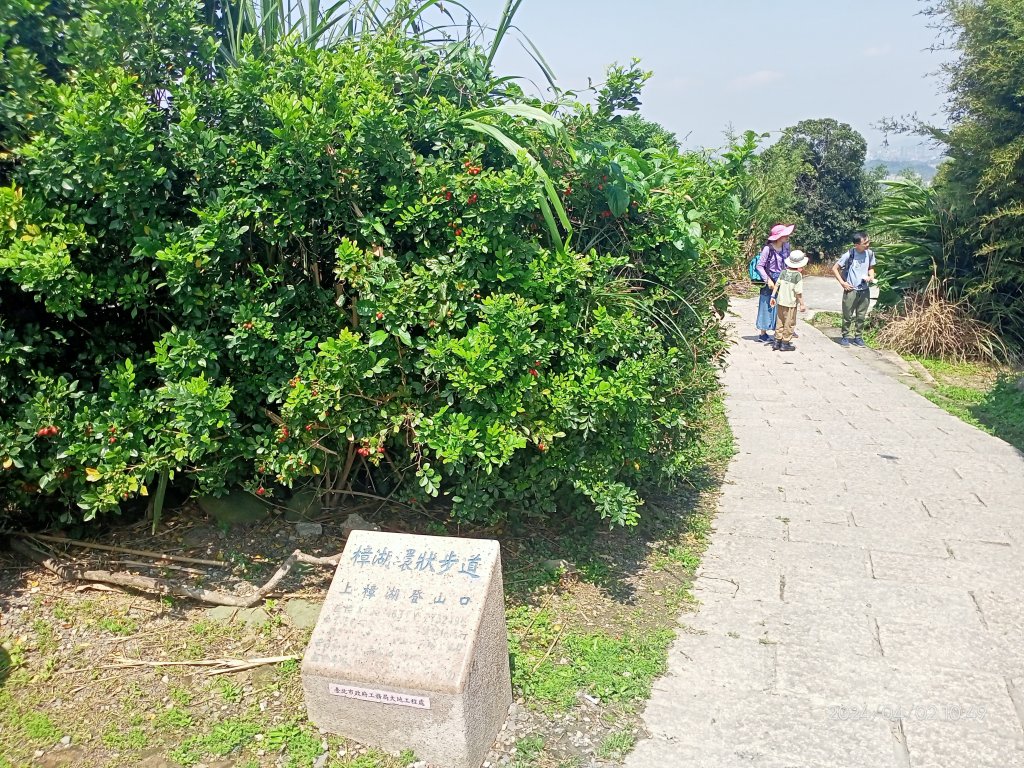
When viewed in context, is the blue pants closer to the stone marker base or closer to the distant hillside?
the distant hillside

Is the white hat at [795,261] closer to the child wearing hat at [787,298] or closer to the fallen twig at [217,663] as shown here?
the child wearing hat at [787,298]

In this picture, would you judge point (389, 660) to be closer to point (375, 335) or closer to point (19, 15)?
point (375, 335)

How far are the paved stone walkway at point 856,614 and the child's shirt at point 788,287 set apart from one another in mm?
3642

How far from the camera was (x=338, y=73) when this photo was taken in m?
3.33

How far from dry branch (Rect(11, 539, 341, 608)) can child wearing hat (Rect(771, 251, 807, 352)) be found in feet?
25.3

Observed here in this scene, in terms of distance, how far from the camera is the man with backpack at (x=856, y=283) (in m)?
10.1

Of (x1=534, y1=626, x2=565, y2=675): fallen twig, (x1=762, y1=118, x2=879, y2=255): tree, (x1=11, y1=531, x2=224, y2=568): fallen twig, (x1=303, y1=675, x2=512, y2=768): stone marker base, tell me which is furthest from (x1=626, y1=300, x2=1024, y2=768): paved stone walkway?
(x1=762, y1=118, x2=879, y2=255): tree

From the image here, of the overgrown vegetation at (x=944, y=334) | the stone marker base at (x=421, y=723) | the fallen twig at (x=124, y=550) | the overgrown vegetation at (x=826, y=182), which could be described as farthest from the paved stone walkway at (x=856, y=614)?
the overgrown vegetation at (x=826, y=182)

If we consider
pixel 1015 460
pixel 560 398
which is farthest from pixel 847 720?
pixel 1015 460

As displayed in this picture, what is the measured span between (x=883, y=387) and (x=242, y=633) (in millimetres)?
6976

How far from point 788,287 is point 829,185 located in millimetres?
14050

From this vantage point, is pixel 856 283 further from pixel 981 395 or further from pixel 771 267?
pixel 981 395

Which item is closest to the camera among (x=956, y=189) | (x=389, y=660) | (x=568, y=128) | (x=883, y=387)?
(x=389, y=660)

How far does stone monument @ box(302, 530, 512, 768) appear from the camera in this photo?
99.1 inches
